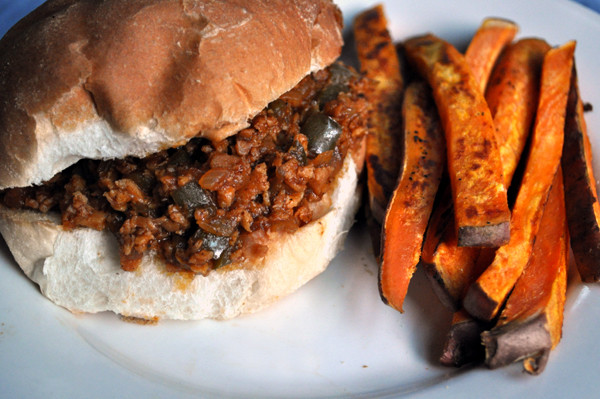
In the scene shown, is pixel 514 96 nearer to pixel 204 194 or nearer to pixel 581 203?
pixel 581 203

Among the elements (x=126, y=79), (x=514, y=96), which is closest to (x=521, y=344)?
(x=514, y=96)

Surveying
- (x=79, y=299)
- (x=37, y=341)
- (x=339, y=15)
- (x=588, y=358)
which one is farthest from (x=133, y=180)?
(x=588, y=358)

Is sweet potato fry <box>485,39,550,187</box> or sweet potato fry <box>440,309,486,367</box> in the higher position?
sweet potato fry <box>485,39,550,187</box>

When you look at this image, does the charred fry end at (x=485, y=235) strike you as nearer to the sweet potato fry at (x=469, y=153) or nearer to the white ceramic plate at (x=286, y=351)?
the sweet potato fry at (x=469, y=153)

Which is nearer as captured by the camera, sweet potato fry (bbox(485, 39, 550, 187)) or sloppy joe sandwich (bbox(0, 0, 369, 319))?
sloppy joe sandwich (bbox(0, 0, 369, 319))

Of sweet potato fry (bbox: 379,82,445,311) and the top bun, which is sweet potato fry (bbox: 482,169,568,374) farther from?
the top bun

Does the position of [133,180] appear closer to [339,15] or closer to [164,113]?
[164,113]

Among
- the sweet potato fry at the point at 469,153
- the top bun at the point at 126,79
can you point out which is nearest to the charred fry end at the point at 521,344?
the sweet potato fry at the point at 469,153

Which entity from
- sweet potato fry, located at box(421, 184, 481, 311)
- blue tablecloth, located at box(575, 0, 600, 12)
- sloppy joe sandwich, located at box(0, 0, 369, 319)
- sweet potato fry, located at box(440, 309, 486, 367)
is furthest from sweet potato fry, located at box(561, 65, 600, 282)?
blue tablecloth, located at box(575, 0, 600, 12)
